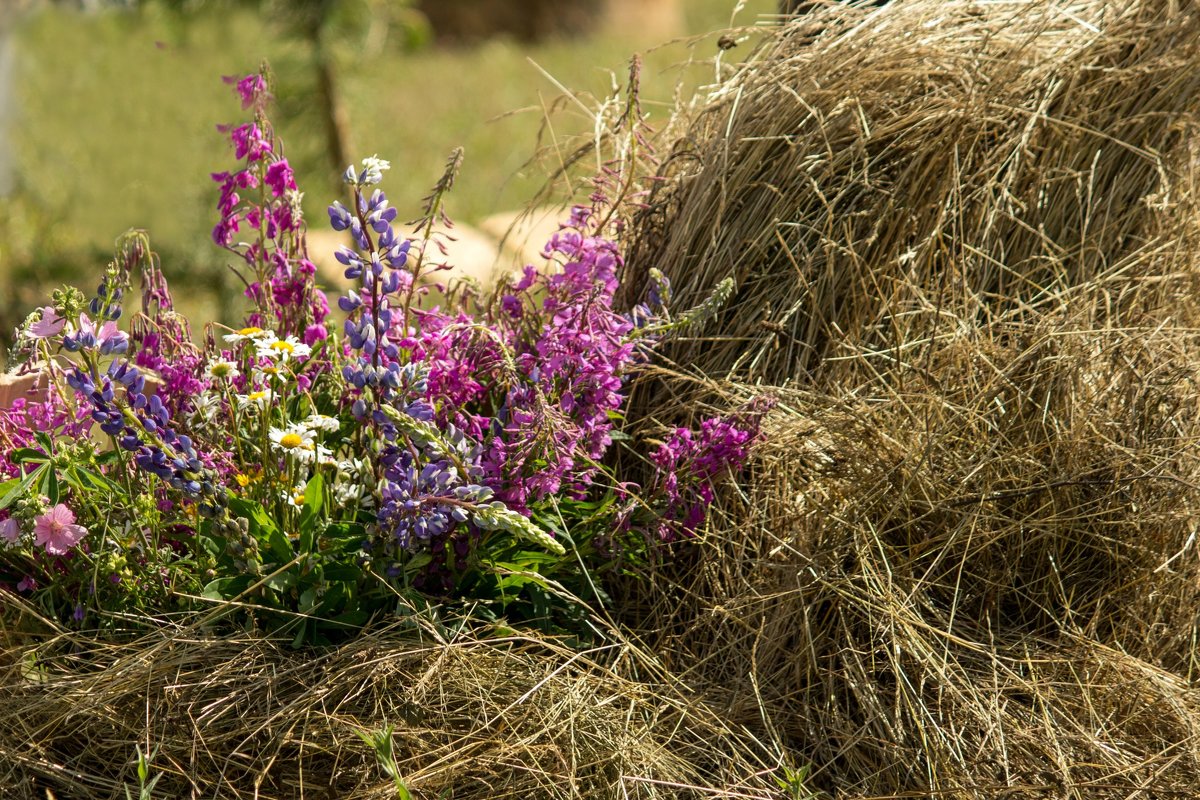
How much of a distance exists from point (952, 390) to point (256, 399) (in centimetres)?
95

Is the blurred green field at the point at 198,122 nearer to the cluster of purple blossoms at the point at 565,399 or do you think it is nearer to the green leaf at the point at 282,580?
the cluster of purple blossoms at the point at 565,399

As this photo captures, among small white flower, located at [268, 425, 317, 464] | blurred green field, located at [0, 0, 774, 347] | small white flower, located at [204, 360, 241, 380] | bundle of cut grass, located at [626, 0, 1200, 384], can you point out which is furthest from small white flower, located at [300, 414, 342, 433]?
blurred green field, located at [0, 0, 774, 347]

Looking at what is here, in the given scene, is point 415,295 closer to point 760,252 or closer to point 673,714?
point 760,252

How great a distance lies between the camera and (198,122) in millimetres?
6562

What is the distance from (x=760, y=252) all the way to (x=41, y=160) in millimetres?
5748

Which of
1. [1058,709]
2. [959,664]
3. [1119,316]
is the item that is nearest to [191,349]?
[959,664]

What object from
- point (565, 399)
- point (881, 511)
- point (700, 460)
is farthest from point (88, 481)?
point (881, 511)

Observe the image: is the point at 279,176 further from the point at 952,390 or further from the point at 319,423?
the point at 952,390

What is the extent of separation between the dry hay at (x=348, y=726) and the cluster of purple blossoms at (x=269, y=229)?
49cm

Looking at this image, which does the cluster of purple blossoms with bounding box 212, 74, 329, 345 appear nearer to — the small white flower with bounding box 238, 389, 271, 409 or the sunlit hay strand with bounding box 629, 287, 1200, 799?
the small white flower with bounding box 238, 389, 271, 409

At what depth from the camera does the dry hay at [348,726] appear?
4.78ft

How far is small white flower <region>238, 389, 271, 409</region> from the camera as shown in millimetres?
1512

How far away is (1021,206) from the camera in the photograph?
77.4 inches

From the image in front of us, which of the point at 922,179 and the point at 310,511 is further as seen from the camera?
the point at 922,179
